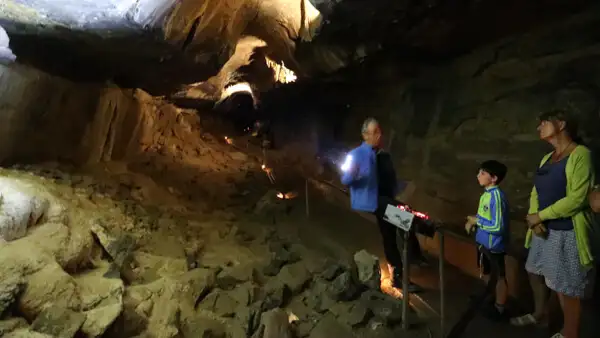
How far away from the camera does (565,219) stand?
9.08ft

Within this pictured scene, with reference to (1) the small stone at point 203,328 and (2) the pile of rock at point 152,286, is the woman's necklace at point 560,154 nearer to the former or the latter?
(2) the pile of rock at point 152,286

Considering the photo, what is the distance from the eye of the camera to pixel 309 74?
26.9 feet

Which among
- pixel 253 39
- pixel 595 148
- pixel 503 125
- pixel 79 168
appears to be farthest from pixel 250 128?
pixel 595 148

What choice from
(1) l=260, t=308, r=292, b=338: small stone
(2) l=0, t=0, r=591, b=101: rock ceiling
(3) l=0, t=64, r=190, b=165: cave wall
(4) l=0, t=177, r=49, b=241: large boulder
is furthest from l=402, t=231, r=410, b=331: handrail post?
(3) l=0, t=64, r=190, b=165: cave wall

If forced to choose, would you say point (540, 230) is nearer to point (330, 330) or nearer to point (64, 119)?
point (330, 330)

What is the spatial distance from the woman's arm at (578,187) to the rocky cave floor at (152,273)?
4.84 ft

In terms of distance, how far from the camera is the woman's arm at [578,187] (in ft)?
8.71

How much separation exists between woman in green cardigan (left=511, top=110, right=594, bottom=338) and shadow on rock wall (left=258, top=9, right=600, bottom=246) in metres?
1.48

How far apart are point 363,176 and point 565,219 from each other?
5.10 feet

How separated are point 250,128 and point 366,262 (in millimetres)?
13056

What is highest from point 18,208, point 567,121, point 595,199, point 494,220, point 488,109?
point 488,109

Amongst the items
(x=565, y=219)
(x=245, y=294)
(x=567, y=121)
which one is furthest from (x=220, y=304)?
(x=567, y=121)

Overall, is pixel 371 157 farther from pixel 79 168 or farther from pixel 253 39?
pixel 253 39

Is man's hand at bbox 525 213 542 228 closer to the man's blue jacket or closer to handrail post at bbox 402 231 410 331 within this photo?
handrail post at bbox 402 231 410 331
